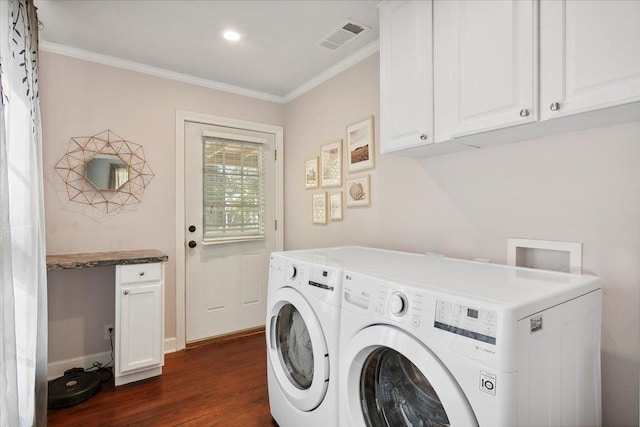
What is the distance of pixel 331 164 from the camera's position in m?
2.95

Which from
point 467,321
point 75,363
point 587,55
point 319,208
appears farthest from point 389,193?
point 75,363

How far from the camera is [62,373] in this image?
2.50 meters

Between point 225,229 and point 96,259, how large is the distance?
116 cm

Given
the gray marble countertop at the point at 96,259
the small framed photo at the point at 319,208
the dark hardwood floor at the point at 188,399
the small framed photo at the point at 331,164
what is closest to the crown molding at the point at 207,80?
the small framed photo at the point at 331,164

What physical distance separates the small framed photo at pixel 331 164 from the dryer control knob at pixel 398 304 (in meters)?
1.79

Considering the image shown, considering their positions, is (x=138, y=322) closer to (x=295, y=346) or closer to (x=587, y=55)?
(x=295, y=346)

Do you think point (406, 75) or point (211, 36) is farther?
point (211, 36)

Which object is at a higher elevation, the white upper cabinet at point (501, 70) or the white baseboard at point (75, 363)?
the white upper cabinet at point (501, 70)

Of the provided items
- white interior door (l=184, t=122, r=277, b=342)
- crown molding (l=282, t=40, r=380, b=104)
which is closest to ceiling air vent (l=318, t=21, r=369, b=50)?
crown molding (l=282, t=40, r=380, b=104)

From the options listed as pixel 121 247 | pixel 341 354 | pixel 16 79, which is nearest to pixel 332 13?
pixel 16 79

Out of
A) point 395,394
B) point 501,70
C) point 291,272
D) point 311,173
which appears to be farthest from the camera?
point 311,173

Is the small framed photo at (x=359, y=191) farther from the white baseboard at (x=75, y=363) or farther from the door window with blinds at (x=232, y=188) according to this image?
the white baseboard at (x=75, y=363)

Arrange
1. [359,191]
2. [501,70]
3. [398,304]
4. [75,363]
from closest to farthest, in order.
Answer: [398,304] < [501,70] < [75,363] < [359,191]

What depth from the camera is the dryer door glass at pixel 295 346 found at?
171 centimetres
